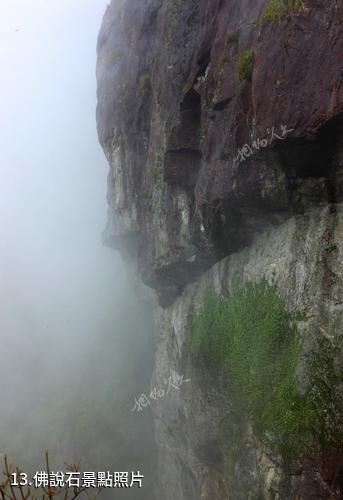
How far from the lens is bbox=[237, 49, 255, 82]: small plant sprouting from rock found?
42.0 feet

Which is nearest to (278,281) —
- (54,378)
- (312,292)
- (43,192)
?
(312,292)

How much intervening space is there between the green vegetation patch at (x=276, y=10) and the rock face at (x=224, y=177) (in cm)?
6

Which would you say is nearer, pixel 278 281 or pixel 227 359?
pixel 278 281

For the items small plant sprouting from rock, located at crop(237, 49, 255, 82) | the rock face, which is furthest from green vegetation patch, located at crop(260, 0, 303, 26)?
small plant sprouting from rock, located at crop(237, 49, 255, 82)

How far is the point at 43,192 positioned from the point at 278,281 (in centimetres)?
5789

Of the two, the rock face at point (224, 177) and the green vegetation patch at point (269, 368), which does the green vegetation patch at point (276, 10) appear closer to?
the rock face at point (224, 177)

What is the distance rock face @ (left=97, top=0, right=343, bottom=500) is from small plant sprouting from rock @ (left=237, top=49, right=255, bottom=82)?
A: 0.04m

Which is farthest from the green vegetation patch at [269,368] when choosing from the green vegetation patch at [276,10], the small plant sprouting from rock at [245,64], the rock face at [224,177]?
the green vegetation patch at [276,10]

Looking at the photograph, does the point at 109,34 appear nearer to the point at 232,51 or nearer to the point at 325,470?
the point at 232,51

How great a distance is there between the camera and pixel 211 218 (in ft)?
52.1

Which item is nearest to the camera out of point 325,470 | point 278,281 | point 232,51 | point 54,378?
point 325,470

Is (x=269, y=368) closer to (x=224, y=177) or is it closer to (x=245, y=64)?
(x=224, y=177)

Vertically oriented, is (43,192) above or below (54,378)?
above

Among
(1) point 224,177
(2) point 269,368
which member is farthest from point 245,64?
(2) point 269,368
